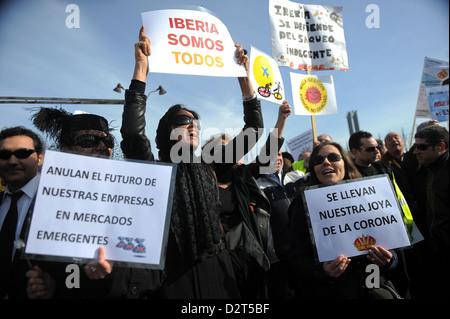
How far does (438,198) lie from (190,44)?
2.29 metres

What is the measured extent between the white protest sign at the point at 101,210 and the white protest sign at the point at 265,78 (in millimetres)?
1618

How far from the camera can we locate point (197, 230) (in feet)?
5.89

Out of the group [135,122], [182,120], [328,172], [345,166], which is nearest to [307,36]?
[345,166]

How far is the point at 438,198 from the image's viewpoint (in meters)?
2.39

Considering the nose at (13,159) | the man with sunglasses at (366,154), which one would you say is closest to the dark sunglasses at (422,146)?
the man with sunglasses at (366,154)

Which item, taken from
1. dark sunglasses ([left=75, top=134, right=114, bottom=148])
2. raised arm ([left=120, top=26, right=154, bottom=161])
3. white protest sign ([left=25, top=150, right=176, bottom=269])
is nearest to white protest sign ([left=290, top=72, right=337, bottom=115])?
raised arm ([left=120, top=26, right=154, bottom=161])

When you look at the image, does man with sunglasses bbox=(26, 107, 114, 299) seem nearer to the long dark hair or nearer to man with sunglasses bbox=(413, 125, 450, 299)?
the long dark hair

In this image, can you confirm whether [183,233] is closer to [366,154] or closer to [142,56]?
[142,56]

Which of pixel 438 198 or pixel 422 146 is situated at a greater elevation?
pixel 422 146

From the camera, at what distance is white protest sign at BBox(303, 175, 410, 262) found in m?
1.93

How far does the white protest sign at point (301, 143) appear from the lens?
646cm

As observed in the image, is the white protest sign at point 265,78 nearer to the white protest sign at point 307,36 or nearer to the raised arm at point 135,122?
the white protest sign at point 307,36
